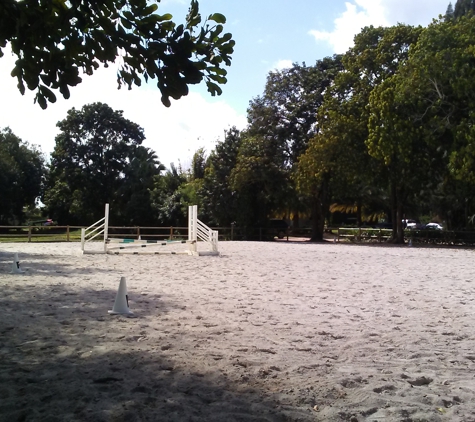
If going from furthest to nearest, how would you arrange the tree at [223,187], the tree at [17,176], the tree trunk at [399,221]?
the tree at [17,176] < the tree at [223,187] < the tree trunk at [399,221]

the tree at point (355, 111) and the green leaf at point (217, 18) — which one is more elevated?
the tree at point (355, 111)

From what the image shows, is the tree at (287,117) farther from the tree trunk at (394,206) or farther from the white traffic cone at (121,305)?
the white traffic cone at (121,305)

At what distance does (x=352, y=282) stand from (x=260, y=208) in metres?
27.7

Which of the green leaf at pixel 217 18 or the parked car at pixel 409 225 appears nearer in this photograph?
the green leaf at pixel 217 18

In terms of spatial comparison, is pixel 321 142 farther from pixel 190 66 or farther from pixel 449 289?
pixel 190 66

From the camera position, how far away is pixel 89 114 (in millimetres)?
48531

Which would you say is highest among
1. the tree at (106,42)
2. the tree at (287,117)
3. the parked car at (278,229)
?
the tree at (287,117)

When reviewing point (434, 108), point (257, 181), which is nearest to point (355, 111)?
point (434, 108)

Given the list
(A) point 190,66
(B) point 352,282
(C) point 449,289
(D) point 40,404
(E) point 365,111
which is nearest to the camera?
(D) point 40,404

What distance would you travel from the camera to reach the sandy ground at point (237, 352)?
3.83m

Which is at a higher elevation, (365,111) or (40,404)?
(365,111)

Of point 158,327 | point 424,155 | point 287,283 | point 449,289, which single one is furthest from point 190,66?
point 424,155

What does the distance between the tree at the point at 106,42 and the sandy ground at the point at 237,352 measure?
2.43 metres

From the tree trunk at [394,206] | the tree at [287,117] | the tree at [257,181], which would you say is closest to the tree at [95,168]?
the tree at [257,181]
